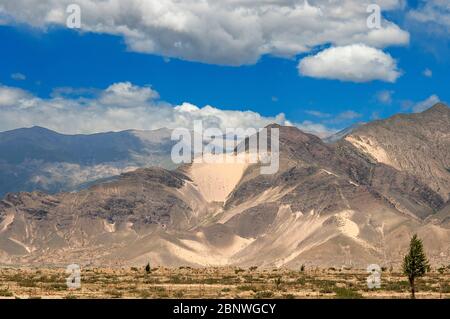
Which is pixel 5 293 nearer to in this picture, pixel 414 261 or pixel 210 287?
pixel 210 287

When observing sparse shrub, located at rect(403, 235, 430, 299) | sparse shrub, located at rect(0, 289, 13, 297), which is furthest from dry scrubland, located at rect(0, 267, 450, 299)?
sparse shrub, located at rect(403, 235, 430, 299)

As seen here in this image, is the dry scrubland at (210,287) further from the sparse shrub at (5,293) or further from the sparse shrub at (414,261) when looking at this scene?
the sparse shrub at (414,261)

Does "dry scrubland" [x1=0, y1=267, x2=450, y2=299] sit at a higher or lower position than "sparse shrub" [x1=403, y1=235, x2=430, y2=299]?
lower

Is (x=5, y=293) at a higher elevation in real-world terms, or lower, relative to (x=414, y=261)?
lower

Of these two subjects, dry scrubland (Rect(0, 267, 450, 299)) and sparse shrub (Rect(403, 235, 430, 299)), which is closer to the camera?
sparse shrub (Rect(403, 235, 430, 299))

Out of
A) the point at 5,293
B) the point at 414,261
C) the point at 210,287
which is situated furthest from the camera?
the point at 210,287

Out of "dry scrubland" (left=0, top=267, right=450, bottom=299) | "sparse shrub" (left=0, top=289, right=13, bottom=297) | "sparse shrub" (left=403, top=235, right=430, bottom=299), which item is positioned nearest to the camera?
"sparse shrub" (left=0, top=289, right=13, bottom=297)

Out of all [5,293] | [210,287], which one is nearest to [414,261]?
[210,287]

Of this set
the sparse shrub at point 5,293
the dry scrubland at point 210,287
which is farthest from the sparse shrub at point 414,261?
the sparse shrub at point 5,293

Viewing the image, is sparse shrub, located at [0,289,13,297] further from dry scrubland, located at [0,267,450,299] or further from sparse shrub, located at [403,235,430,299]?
sparse shrub, located at [403,235,430,299]
